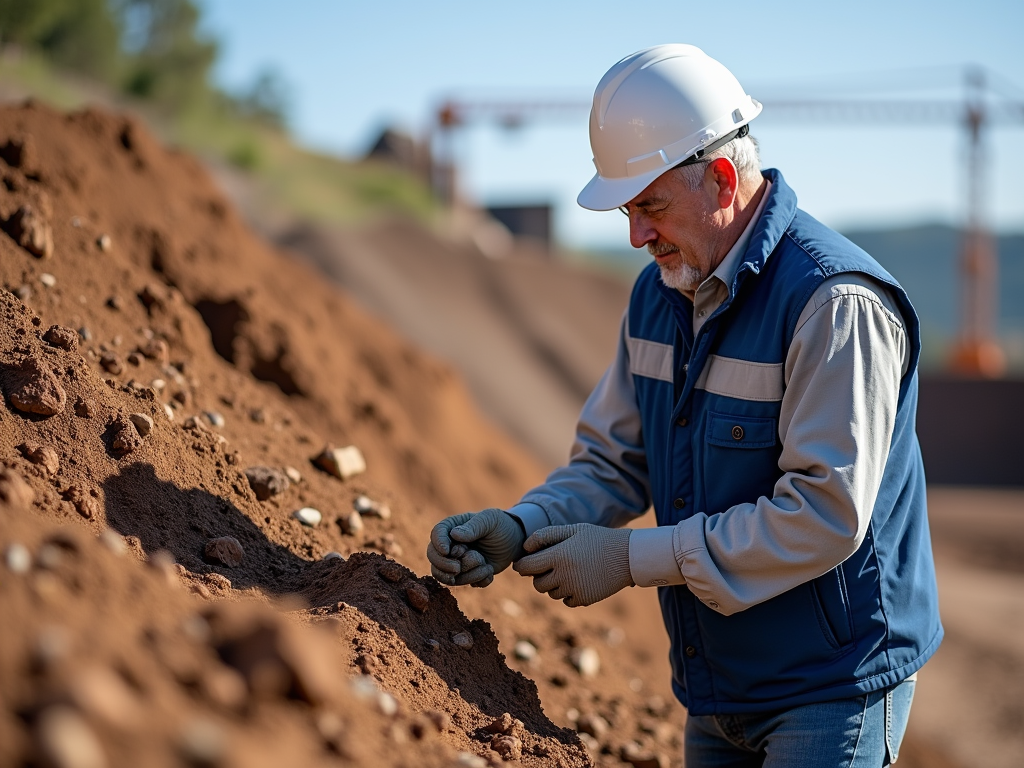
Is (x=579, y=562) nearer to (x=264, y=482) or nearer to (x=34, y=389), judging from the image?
(x=264, y=482)

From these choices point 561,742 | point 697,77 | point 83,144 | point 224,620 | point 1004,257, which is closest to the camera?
point 224,620

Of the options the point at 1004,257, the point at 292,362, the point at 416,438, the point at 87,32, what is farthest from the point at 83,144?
the point at 1004,257

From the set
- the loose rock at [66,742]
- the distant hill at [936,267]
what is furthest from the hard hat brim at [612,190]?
the distant hill at [936,267]

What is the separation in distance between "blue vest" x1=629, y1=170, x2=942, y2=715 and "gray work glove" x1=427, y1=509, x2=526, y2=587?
0.48 meters

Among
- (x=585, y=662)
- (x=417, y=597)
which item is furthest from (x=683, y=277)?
(x=585, y=662)

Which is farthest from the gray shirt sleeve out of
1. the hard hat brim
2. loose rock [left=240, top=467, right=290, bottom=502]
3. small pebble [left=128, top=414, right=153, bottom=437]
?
small pebble [left=128, top=414, right=153, bottom=437]

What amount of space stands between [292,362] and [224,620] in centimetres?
324

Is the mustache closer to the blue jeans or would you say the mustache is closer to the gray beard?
the gray beard

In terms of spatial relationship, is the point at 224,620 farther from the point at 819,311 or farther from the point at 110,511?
the point at 819,311

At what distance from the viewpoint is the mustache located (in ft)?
8.87

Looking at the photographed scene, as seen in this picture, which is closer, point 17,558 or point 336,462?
point 17,558

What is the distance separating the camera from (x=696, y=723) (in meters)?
2.93

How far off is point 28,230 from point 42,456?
138 cm

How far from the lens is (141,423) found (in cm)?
286
